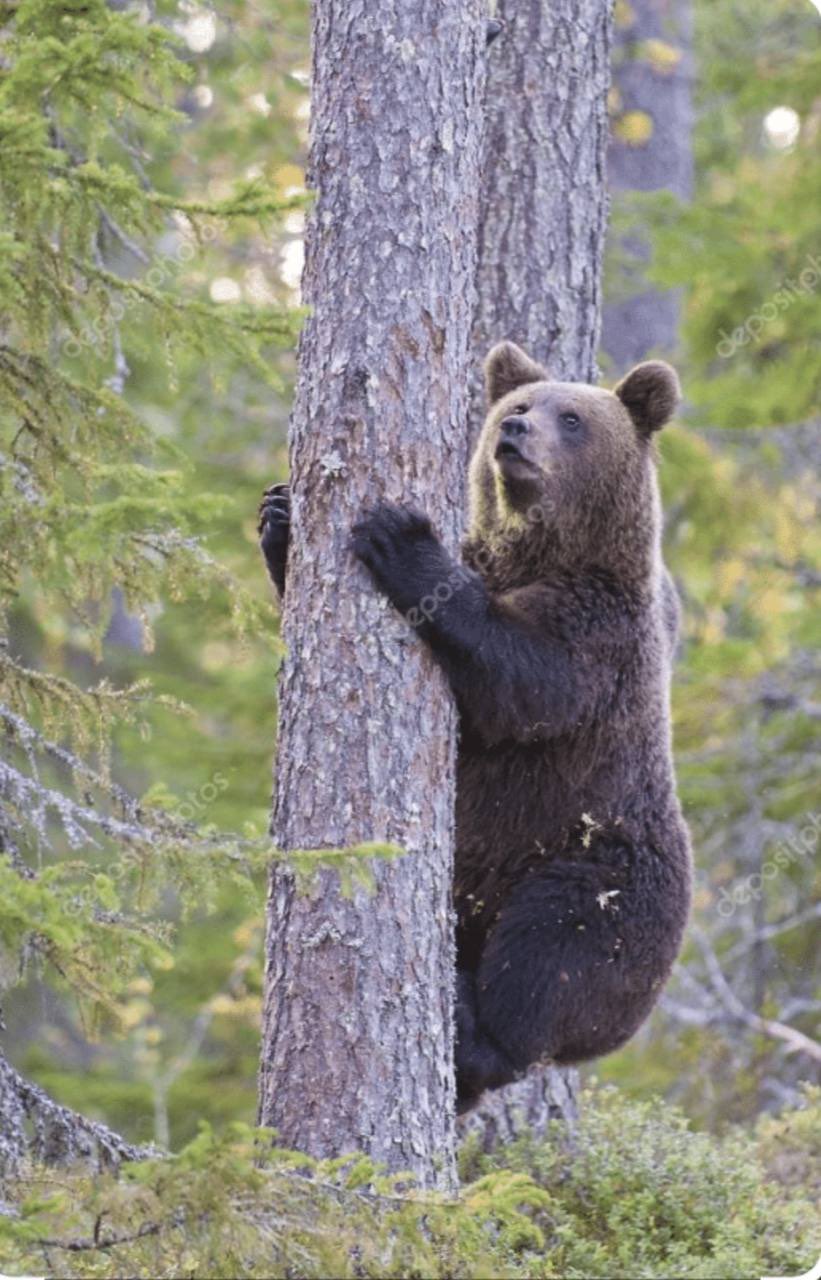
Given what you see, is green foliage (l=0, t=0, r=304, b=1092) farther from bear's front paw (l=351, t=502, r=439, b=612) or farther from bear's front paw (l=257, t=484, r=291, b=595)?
bear's front paw (l=257, t=484, r=291, b=595)

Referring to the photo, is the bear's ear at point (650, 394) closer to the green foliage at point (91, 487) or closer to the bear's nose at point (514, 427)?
the bear's nose at point (514, 427)

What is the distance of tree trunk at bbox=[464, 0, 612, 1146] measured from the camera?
7.43 meters

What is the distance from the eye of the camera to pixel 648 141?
1443 cm

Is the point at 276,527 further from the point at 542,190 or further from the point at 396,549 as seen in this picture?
the point at 542,190

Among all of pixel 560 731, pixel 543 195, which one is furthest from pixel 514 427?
pixel 543 195

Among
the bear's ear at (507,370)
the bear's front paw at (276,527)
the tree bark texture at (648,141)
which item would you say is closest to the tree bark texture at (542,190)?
the bear's ear at (507,370)

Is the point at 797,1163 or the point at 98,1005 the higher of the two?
the point at 98,1005

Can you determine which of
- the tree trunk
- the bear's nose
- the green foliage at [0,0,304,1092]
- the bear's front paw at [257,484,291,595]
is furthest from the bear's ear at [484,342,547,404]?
the green foliage at [0,0,304,1092]

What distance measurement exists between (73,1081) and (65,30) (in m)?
10.2

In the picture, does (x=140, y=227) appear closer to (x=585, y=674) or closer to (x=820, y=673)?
(x=585, y=674)

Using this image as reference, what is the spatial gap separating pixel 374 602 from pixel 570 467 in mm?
1706

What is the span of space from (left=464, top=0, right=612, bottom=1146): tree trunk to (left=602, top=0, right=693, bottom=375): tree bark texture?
19.4ft

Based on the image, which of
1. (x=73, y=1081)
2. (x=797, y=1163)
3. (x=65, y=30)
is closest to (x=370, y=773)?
(x=65, y=30)

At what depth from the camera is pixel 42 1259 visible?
414cm
